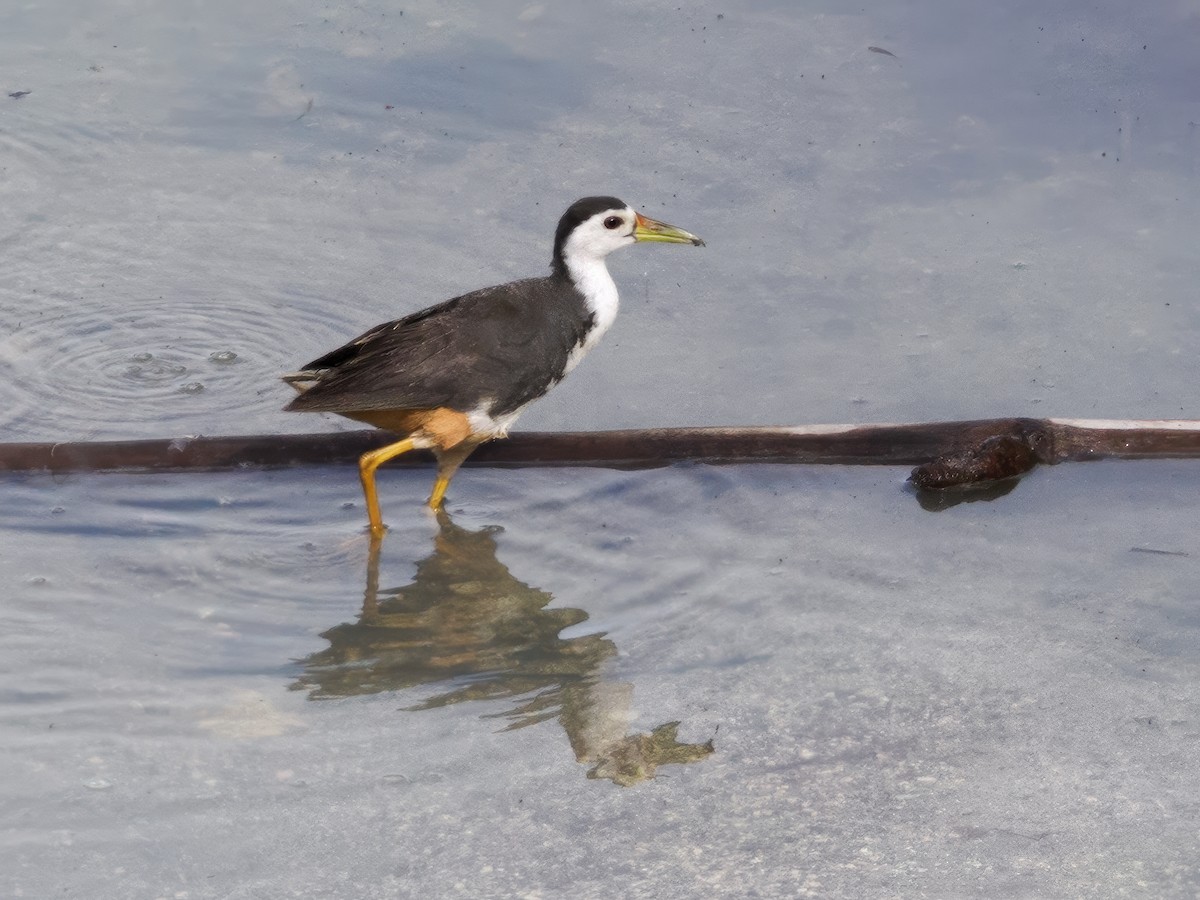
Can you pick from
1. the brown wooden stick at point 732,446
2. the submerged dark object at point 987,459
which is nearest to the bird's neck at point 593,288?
the brown wooden stick at point 732,446

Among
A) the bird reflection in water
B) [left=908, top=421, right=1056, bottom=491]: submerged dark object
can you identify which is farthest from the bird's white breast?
[left=908, top=421, right=1056, bottom=491]: submerged dark object

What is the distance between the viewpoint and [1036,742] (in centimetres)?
481

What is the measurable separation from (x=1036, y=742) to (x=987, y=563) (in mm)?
1063

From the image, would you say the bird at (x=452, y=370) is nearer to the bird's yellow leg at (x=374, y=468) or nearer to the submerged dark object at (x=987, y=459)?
the bird's yellow leg at (x=374, y=468)

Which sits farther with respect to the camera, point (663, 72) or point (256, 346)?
point (663, 72)

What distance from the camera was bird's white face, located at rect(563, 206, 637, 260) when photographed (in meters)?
6.48

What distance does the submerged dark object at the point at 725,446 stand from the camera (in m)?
5.93

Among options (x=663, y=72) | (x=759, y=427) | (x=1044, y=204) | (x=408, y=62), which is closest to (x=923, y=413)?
(x=759, y=427)

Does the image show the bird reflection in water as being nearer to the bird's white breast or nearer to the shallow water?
the shallow water

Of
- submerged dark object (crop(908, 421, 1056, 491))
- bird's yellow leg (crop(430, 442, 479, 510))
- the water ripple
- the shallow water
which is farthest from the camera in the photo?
the water ripple

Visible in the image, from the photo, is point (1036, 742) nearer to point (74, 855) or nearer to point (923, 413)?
point (923, 413)

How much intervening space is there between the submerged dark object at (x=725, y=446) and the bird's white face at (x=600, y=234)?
0.81 metres

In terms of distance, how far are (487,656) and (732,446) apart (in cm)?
125

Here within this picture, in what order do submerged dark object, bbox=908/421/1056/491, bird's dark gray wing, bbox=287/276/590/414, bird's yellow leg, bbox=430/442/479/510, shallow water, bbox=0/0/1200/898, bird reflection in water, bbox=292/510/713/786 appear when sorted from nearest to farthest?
→ shallow water, bbox=0/0/1200/898
bird reflection in water, bbox=292/510/713/786
bird's dark gray wing, bbox=287/276/590/414
submerged dark object, bbox=908/421/1056/491
bird's yellow leg, bbox=430/442/479/510
